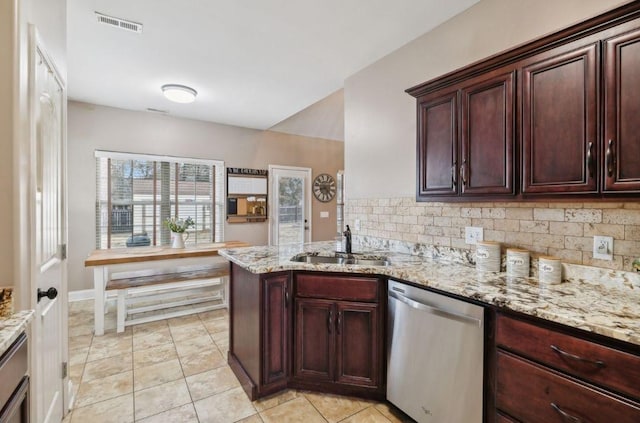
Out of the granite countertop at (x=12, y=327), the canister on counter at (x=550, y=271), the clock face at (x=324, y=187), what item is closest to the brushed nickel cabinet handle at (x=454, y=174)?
the canister on counter at (x=550, y=271)

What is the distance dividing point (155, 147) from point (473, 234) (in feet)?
15.0

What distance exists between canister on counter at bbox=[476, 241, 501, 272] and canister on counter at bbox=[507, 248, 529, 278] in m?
0.11

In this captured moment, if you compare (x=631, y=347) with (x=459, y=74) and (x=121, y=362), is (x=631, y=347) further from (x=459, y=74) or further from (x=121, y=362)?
(x=121, y=362)

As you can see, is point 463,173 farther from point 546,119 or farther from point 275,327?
point 275,327

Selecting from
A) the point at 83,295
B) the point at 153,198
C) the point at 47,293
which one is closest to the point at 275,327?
the point at 47,293

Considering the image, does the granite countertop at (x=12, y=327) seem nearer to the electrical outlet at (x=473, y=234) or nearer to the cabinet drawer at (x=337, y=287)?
the cabinet drawer at (x=337, y=287)

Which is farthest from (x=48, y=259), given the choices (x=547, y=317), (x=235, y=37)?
(x=547, y=317)

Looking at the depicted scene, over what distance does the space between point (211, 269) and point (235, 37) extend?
2.77m

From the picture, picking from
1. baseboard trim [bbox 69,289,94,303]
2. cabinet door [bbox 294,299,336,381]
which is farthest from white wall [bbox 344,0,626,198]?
baseboard trim [bbox 69,289,94,303]

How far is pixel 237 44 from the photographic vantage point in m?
2.65

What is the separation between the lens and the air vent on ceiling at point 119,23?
7.38 feet

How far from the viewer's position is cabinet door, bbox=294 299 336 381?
202 cm

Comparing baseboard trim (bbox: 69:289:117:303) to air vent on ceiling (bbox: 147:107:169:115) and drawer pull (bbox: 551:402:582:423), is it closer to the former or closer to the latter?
air vent on ceiling (bbox: 147:107:169:115)

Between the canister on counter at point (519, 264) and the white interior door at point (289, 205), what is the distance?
4.43 meters
